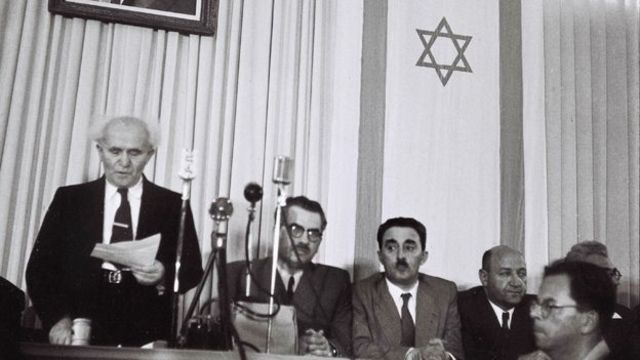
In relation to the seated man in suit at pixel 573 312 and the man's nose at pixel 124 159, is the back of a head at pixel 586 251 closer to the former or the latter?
the seated man in suit at pixel 573 312

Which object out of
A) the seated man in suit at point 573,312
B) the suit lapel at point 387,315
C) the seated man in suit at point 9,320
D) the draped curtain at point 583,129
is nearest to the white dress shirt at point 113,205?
the suit lapel at point 387,315

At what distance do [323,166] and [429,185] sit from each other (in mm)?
729

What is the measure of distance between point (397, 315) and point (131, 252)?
1508 mm

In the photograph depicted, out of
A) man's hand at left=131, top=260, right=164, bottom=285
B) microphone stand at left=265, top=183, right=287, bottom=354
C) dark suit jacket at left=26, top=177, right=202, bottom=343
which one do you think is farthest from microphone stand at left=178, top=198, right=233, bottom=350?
dark suit jacket at left=26, top=177, right=202, bottom=343

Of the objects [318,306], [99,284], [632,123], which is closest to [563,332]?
[318,306]

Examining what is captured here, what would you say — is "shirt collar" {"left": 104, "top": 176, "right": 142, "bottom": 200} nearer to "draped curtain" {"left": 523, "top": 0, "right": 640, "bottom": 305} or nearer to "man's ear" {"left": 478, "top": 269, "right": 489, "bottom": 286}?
"man's ear" {"left": 478, "top": 269, "right": 489, "bottom": 286}

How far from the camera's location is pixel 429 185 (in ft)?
17.2

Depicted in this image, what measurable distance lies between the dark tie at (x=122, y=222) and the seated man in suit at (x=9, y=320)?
1.73 metres

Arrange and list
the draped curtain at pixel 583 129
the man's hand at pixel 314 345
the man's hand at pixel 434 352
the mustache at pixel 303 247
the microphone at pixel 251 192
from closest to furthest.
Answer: the microphone at pixel 251 192
the man's hand at pixel 314 345
the man's hand at pixel 434 352
the mustache at pixel 303 247
the draped curtain at pixel 583 129

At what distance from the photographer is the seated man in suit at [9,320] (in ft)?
7.72

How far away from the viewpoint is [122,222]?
13.9 feet

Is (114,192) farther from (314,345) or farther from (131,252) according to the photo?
(314,345)

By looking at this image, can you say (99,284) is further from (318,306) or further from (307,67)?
(307,67)

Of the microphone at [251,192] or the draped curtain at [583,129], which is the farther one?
the draped curtain at [583,129]
